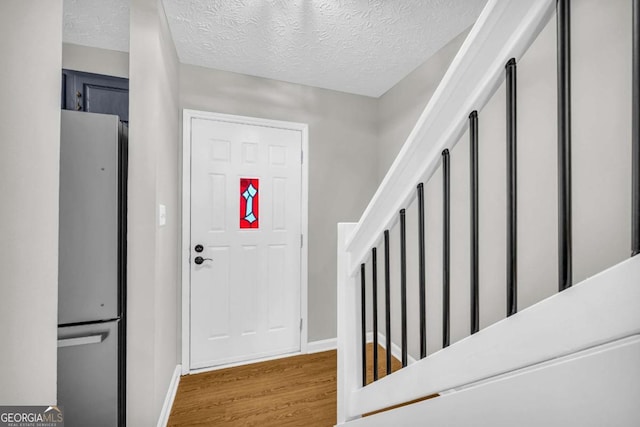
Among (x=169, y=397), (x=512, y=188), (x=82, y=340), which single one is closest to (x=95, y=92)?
(x=82, y=340)

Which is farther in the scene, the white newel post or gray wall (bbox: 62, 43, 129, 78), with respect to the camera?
gray wall (bbox: 62, 43, 129, 78)

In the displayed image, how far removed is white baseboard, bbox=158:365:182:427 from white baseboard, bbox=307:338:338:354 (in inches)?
44.1

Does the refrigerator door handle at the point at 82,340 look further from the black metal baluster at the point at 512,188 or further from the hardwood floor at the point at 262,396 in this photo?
the black metal baluster at the point at 512,188

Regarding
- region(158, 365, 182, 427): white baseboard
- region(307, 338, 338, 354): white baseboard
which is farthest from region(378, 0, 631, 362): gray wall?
region(158, 365, 182, 427): white baseboard

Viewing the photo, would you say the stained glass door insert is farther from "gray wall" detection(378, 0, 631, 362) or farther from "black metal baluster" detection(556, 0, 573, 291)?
"black metal baluster" detection(556, 0, 573, 291)

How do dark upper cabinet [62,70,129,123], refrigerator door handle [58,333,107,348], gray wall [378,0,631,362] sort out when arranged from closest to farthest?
gray wall [378,0,631,362]
refrigerator door handle [58,333,107,348]
dark upper cabinet [62,70,129,123]

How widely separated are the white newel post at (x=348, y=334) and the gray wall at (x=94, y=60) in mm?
2183

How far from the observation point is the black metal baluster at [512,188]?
0.64 m

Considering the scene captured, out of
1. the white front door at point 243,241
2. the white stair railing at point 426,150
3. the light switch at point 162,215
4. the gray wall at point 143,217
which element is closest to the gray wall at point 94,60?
the white front door at point 243,241

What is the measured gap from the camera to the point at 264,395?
2111 millimetres

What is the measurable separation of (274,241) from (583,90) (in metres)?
2.27

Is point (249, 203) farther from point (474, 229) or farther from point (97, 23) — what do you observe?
point (474, 229)

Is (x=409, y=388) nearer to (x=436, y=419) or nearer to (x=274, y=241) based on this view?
(x=436, y=419)

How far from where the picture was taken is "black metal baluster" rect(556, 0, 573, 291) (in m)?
0.55
